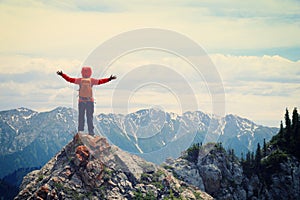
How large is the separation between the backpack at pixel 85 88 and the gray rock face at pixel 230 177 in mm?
29763

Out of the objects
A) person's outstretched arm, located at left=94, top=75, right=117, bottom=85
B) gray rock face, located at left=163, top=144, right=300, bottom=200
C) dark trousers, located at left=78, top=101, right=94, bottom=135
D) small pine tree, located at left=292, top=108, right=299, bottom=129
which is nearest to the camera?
person's outstretched arm, located at left=94, top=75, right=117, bottom=85

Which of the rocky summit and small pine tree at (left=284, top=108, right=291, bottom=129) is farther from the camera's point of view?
small pine tree at (left=284, top=108, right=291, bottom=129)

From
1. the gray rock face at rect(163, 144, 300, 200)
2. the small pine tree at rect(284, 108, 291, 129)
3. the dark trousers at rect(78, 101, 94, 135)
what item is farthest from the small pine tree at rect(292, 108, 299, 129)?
the dark trousers at rect(78, 101, 94, 135)

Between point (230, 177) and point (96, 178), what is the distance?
36.9 m

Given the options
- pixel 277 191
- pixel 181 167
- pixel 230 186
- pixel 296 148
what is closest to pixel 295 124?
pixel 296 148

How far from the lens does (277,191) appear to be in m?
104

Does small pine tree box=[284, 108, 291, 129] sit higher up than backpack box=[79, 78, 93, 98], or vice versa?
backpack box=[79, 78, 93, 98]

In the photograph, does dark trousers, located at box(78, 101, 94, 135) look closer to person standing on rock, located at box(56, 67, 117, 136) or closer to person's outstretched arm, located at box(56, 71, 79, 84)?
person standing on rock, located at box(56, 67, 117, 136)

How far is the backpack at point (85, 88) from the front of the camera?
7644cm

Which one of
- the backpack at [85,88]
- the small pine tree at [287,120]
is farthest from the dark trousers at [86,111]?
the small pine tree at [287,120]

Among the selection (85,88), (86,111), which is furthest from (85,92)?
(86,111)

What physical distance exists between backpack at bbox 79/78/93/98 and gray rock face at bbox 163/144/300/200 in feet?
97.6

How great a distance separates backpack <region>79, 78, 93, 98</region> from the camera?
251ft

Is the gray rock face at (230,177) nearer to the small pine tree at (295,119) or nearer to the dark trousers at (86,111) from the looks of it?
the small pine tree at (295,119)
